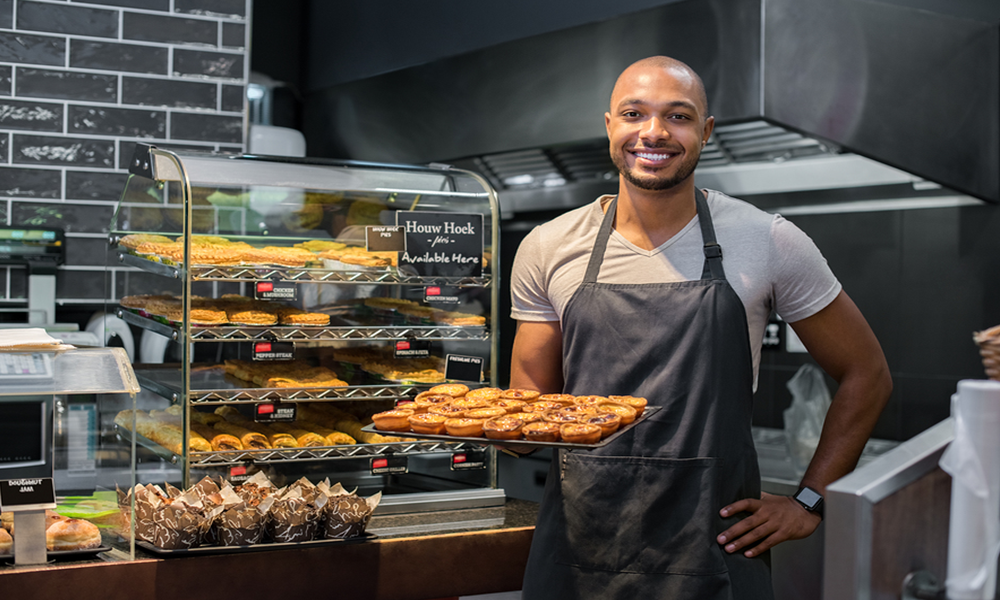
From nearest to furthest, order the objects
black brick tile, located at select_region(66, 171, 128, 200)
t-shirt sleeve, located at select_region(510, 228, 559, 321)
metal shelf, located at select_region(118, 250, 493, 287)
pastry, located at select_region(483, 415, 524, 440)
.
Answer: pastry, located at select_region(483, 415, 524, 440), t-shirt sleeve, located at select_region(510, 228, 559, 321), metal shelf, located at select_region(118, 250, 493, 287), black brick tile, located at select_region(66, 171, 128, 200)

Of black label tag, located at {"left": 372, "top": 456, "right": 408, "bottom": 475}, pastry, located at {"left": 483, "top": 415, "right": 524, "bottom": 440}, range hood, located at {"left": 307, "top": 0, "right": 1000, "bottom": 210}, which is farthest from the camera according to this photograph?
range hood, located at {"left": 307, "top": 0, "right": 1000, "bottom": 210}

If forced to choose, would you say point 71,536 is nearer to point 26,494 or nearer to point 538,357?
point 26,494

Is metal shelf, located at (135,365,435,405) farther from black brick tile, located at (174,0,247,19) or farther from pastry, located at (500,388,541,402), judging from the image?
black brick tile, located at (174,0,247,19)

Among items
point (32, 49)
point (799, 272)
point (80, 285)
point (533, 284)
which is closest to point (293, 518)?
point (533, 284)

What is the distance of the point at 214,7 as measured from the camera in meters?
4.29

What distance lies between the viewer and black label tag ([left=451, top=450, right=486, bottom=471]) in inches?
104

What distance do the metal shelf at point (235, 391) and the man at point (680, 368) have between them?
26.3 inches

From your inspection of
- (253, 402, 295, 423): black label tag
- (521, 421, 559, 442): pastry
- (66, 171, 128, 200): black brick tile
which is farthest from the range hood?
(253, 402, 295, 423): black label tag

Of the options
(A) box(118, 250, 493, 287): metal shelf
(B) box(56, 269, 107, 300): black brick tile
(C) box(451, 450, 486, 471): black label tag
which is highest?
(A) box(118, 250, 493, 287): metal shelf

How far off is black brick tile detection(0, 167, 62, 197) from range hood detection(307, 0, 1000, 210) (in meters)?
1.62

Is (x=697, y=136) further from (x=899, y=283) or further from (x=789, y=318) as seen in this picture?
(x=899, y=283)

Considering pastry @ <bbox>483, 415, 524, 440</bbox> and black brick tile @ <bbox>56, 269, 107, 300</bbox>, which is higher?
black brick tile @ <bbox>56, 269, 107, 300</bbox>

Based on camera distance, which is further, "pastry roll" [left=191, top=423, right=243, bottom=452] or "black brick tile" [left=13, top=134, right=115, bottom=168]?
"black brick tile" [left=13, top=134, right=115, bottom=168]

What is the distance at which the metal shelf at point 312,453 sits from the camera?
2.31 m
